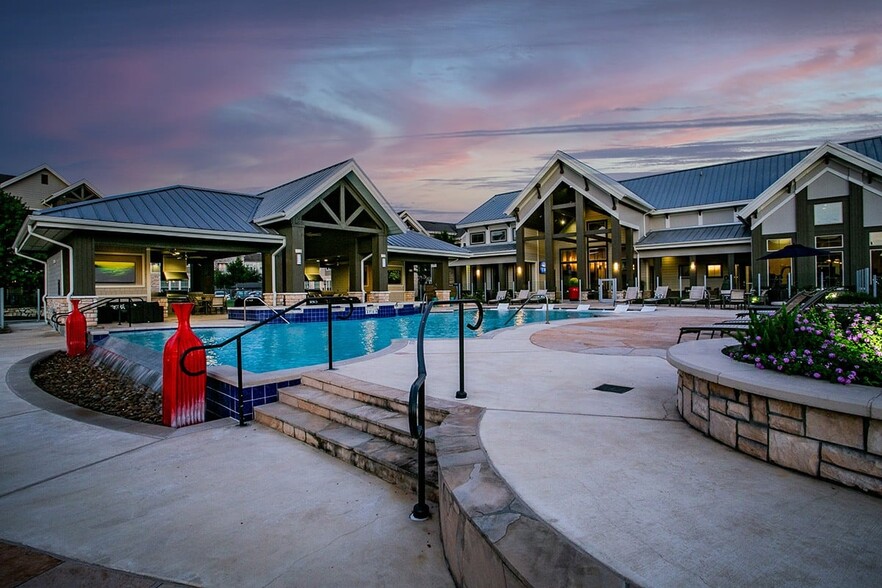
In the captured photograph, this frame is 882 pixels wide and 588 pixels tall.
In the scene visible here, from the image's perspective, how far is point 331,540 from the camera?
2.27m

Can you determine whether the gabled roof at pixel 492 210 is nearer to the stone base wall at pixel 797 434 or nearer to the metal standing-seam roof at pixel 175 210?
the metal standing-seam roof at pixel 175 210

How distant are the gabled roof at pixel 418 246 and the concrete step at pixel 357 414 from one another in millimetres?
17216

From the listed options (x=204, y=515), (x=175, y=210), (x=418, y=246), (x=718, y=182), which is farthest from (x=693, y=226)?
(x=204, y=515)

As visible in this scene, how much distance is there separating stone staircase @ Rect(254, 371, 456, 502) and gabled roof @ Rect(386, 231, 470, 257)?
680 inches

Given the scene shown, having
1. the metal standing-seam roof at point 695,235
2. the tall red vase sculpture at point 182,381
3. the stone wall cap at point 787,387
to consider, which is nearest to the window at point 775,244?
the metal standing-seam roof at point 695,235

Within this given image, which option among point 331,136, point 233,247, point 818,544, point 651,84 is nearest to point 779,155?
point 651,84

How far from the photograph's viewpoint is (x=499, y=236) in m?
31.2

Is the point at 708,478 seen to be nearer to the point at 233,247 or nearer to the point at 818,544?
the point at 818,544

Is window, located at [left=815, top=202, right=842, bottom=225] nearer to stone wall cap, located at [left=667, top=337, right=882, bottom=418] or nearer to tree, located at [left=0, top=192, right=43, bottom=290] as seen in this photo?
stone wall cap, located at [left=667, top=337, right=882, bottom=418]

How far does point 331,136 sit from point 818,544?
2301 centimetres

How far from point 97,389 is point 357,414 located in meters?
5.45

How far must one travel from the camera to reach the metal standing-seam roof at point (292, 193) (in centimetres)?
1683

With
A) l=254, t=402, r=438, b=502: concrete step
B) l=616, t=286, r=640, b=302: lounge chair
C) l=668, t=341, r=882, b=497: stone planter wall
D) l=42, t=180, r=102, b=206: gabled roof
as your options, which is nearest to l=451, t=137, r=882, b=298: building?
l=616, t=286, r=640, b=302: lounge chair

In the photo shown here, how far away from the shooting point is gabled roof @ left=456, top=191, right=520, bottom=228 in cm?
3145
